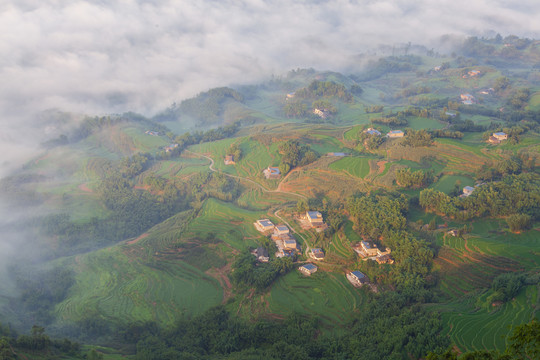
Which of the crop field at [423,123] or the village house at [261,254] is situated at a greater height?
the crop field at [423,123]

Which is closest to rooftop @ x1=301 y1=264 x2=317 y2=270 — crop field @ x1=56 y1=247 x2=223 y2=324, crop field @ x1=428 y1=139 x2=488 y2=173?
crop field @ x1=56 y1=247 x2=223 y2=324

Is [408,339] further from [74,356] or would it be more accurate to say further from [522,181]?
[522,181]

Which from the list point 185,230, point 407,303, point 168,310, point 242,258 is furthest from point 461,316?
point 185,230

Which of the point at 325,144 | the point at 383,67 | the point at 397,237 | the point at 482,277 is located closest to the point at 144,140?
the point at 325,144

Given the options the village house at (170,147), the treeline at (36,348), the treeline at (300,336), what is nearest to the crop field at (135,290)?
the treeline at (300,336)

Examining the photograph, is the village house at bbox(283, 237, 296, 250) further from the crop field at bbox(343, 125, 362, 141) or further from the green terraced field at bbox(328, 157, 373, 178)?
the crop field at bbox(343, 125, 362, 141)

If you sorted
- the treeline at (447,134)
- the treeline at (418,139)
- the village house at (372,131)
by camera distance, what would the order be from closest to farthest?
the treeline at (418,139) < the treeline at (447,134) < the village house at (372,131)

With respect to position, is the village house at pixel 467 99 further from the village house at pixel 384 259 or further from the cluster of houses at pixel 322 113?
the village house at pixel 384 259
